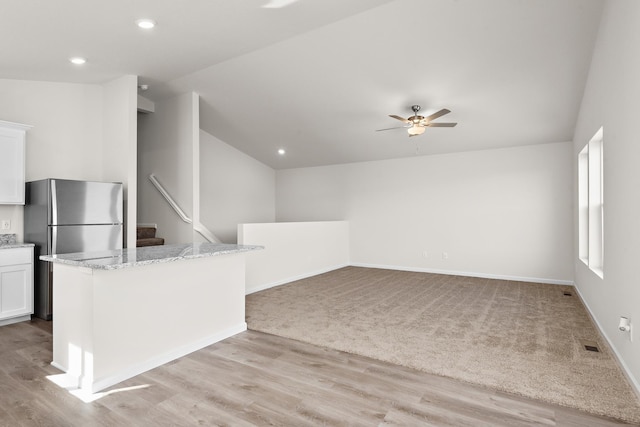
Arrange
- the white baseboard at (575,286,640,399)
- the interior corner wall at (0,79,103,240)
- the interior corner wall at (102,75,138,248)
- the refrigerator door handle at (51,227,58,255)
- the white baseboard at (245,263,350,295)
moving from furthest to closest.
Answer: the white baseboard at (245,263,350,295), the interior corner wall at (102,75,138,248), the interior corner wall at (0,79,103,240), the refrigerator door handle at (51,227,58,255), the white baseboard at (575,286,640,399)

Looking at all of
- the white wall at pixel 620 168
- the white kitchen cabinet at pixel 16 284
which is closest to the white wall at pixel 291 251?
the white kitchen cabinet at pixel 16 284

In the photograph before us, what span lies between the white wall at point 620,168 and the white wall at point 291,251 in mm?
3857

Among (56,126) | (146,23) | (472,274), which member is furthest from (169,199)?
(472,274)

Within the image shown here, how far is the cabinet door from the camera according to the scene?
3.68 m

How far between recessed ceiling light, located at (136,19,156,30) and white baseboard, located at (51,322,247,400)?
2941 mm

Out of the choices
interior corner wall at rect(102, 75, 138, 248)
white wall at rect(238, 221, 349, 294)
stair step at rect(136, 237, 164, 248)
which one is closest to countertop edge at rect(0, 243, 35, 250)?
interior corner wall at rect(102, 75, 138, 248)

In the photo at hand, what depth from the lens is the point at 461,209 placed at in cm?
677

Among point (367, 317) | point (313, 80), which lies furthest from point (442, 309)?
point (313, 80)

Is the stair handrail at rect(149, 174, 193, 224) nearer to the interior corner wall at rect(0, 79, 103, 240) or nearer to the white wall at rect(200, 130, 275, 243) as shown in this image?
the interior corner wall at rect(0, 79, 103, 240)

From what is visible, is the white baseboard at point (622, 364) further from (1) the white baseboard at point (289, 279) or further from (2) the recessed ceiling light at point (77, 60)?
(2) the recessed ceiling light at point (77, 60)

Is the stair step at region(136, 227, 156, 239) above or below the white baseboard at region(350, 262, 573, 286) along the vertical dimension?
above

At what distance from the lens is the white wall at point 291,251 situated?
17.6 feet

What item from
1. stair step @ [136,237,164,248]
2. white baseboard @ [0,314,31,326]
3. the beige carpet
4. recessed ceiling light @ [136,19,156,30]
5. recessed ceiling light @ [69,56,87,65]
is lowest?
the beige carpet

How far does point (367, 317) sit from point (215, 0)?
3.48 metres
